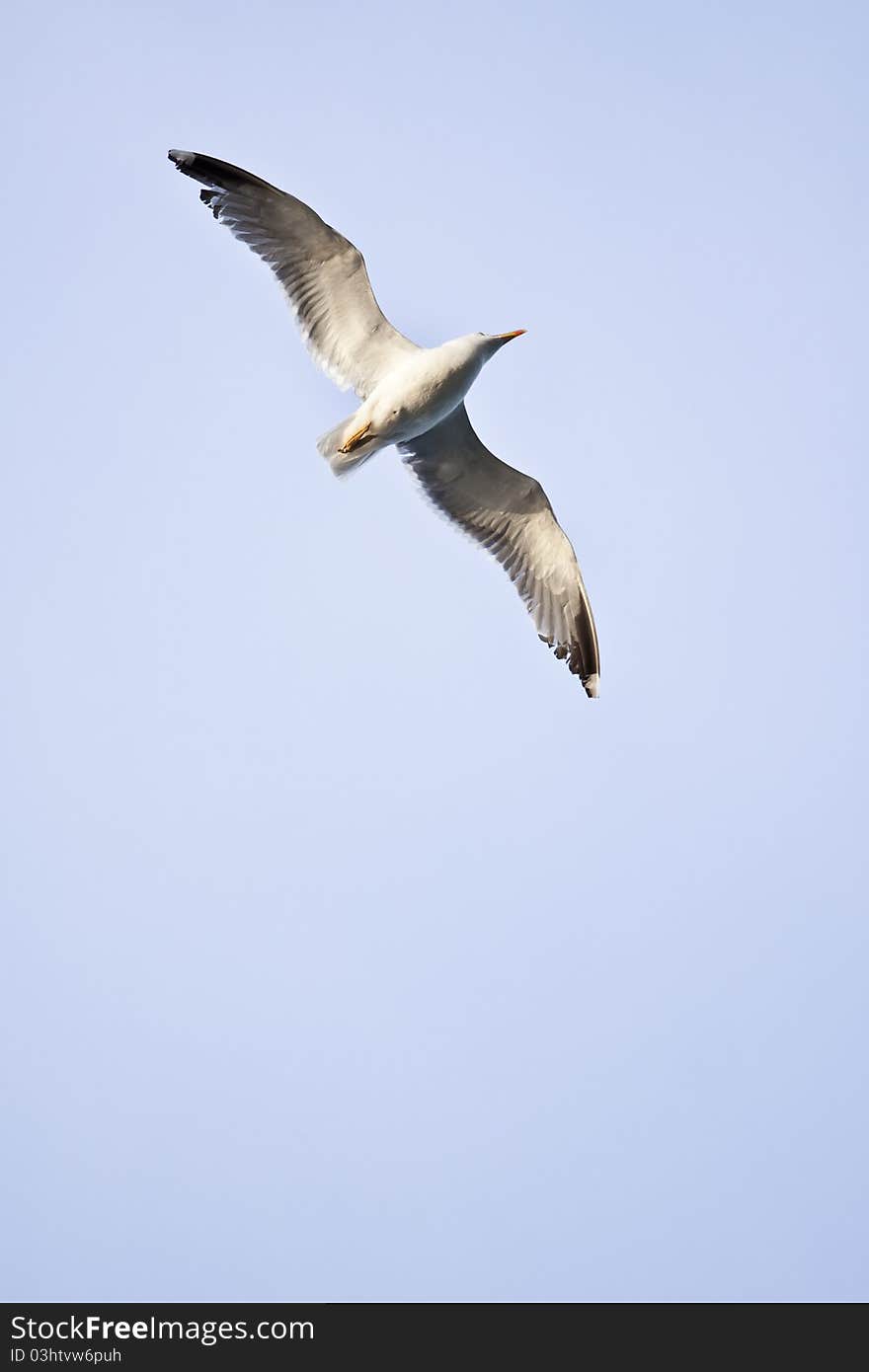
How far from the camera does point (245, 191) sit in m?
9.77

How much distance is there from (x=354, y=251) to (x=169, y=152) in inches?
A: 49.4

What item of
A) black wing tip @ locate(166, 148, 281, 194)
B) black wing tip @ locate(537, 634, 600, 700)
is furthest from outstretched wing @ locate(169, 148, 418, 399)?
black wing tip @ locate(537, 634, 600, 700)

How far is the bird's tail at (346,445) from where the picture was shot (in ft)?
32.5

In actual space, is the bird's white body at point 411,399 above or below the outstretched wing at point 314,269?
below

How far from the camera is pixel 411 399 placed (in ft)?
32.3

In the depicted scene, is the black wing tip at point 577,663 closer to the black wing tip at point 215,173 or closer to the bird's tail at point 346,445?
the bird's tail at point 346,445

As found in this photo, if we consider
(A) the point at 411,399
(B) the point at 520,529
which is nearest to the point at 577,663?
(B) the point at 520,529

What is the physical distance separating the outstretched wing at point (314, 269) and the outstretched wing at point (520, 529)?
2.36ft

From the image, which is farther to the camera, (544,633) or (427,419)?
(544,633)

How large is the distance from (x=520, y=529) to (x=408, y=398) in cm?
163

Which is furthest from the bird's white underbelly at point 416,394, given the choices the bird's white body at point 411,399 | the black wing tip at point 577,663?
the black wing tip at point 577,663
